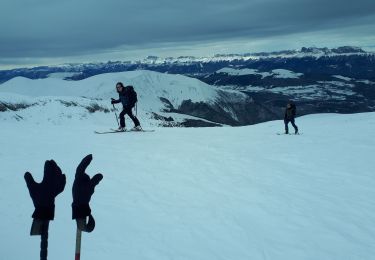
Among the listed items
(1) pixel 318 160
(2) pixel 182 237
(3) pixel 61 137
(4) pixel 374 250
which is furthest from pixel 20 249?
(3) pixel 61 137

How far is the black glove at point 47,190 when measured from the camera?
4.09 m

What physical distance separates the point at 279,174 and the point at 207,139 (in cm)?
728

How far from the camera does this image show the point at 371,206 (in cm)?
884

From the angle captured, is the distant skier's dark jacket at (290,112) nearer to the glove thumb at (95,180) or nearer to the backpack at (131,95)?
the backpack at (131,95)

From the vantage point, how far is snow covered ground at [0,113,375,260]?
6.55 meters

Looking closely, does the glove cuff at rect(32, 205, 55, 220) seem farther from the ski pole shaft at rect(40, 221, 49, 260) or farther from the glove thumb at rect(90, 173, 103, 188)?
the glove thumb at rect(90, 173, 103, 188)

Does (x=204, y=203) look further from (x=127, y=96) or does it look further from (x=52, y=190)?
(x=127, y=96)

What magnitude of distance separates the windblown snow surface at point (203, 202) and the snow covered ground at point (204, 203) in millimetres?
21

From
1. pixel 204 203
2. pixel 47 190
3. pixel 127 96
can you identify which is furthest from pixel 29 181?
pixel 127 96

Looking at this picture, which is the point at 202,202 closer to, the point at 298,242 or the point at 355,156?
the point at 298,242

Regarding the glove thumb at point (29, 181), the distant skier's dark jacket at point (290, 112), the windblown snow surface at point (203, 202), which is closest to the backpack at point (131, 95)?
the windblown snow surface at point (203, 202)

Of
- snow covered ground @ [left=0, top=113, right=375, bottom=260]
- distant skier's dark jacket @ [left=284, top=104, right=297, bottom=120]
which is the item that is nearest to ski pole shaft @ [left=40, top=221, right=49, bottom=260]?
snow covered ground @ [left=0, top=113, right=375, bottom=260]

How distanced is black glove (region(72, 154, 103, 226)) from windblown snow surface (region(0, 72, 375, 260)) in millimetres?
2189

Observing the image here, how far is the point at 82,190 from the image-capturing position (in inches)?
163
